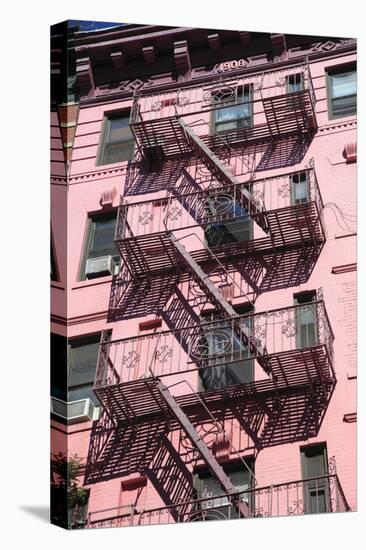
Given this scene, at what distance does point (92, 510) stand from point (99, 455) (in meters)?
0.78

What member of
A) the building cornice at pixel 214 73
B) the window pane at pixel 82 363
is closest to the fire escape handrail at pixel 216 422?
the window pane at pixel 82 363

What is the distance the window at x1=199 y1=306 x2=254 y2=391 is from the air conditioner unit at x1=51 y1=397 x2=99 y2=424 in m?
1.69

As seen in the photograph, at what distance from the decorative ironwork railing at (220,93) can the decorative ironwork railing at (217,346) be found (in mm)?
3277

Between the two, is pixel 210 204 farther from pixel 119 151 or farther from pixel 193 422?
pixel 193 422

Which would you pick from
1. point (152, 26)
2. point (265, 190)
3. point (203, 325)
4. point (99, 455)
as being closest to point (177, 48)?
point (152, 26)

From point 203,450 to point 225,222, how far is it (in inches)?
136

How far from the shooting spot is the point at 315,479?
2383 cm

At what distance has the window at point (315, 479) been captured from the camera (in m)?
23.8

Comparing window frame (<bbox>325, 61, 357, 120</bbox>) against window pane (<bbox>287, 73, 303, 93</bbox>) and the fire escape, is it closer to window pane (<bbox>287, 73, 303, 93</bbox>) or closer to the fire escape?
the fire escape

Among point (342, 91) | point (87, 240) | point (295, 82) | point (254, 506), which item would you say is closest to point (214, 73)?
point (295, 82)

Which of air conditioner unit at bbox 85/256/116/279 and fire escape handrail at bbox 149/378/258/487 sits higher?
air conditioner unit at bbox 85/256/116/279

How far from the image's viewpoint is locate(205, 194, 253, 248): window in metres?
24.7

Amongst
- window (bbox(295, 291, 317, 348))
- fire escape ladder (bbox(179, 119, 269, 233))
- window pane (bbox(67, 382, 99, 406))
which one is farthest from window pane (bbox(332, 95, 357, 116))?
window pane (bbox(67, 382, 99, 406))

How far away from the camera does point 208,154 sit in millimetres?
25000
